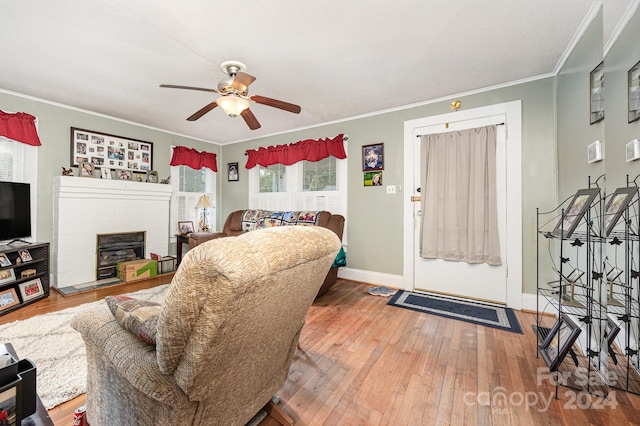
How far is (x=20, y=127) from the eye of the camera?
3.05 m

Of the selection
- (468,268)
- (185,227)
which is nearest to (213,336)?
(468,268)

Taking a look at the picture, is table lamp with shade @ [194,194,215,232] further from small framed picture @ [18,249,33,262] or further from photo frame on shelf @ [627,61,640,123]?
photo frame on shelf @ [627,61,640,123]

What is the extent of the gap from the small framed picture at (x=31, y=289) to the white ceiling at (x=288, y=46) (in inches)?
84.6

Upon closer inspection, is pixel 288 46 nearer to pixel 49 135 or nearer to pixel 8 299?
pixel 49 135

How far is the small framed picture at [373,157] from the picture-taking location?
3572mm

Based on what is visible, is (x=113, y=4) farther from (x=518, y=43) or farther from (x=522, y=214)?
(x=522, y=214)

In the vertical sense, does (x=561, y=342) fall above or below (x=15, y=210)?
below

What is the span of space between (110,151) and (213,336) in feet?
14.2

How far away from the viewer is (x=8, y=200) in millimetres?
2922

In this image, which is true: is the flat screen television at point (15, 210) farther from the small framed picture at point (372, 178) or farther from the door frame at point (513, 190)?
the door frame at point (513, 190)

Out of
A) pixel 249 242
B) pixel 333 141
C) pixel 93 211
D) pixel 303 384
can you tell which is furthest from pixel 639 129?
pixel 93 211

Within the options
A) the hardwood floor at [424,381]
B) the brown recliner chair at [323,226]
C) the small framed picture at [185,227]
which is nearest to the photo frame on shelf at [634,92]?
the hardwood floor at [424,381]

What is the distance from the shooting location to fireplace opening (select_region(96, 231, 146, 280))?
3.72 meters

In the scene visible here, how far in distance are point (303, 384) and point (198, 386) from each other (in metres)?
0.96
